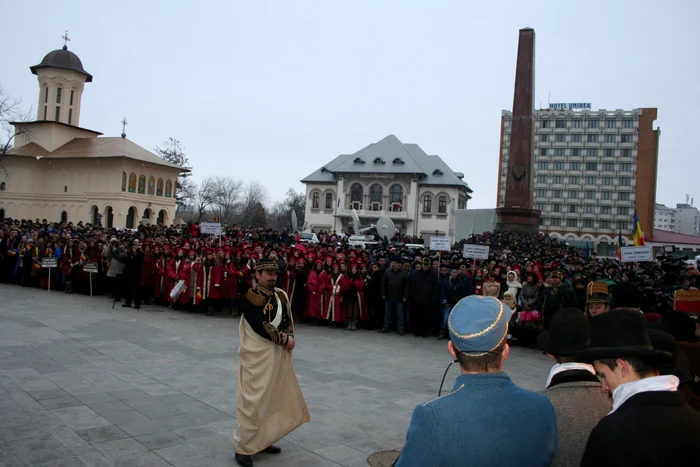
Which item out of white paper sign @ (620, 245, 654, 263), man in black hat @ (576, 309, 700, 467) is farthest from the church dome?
man in black hat @ (576, 309, 700, 467)

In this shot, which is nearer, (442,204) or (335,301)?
(335,301)

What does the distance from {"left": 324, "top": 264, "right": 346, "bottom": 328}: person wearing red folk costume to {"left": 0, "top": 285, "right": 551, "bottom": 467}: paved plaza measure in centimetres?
124

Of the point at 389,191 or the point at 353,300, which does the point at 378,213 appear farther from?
the point at 353,300

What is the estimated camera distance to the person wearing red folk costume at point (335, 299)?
14.1m

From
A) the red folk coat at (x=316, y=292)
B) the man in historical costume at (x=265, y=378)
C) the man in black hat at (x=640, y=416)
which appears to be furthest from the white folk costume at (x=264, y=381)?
the red folk coat at (x=316, y=292)

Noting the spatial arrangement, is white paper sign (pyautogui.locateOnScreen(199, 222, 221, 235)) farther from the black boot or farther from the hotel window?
the hotel window

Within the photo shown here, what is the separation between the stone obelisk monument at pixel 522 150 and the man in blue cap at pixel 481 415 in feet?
115

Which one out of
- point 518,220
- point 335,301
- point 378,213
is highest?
point 378,213

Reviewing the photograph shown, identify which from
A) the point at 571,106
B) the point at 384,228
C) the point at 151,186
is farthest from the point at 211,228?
the point at 571,106

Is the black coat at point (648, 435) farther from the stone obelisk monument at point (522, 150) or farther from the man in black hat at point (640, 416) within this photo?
the stone obelisk monument at point (522, 150)

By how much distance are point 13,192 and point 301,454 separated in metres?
61.6

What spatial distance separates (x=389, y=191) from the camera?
236 ft

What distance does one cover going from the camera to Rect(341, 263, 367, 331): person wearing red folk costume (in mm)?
14047

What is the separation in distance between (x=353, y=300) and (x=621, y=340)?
39.1 ft
